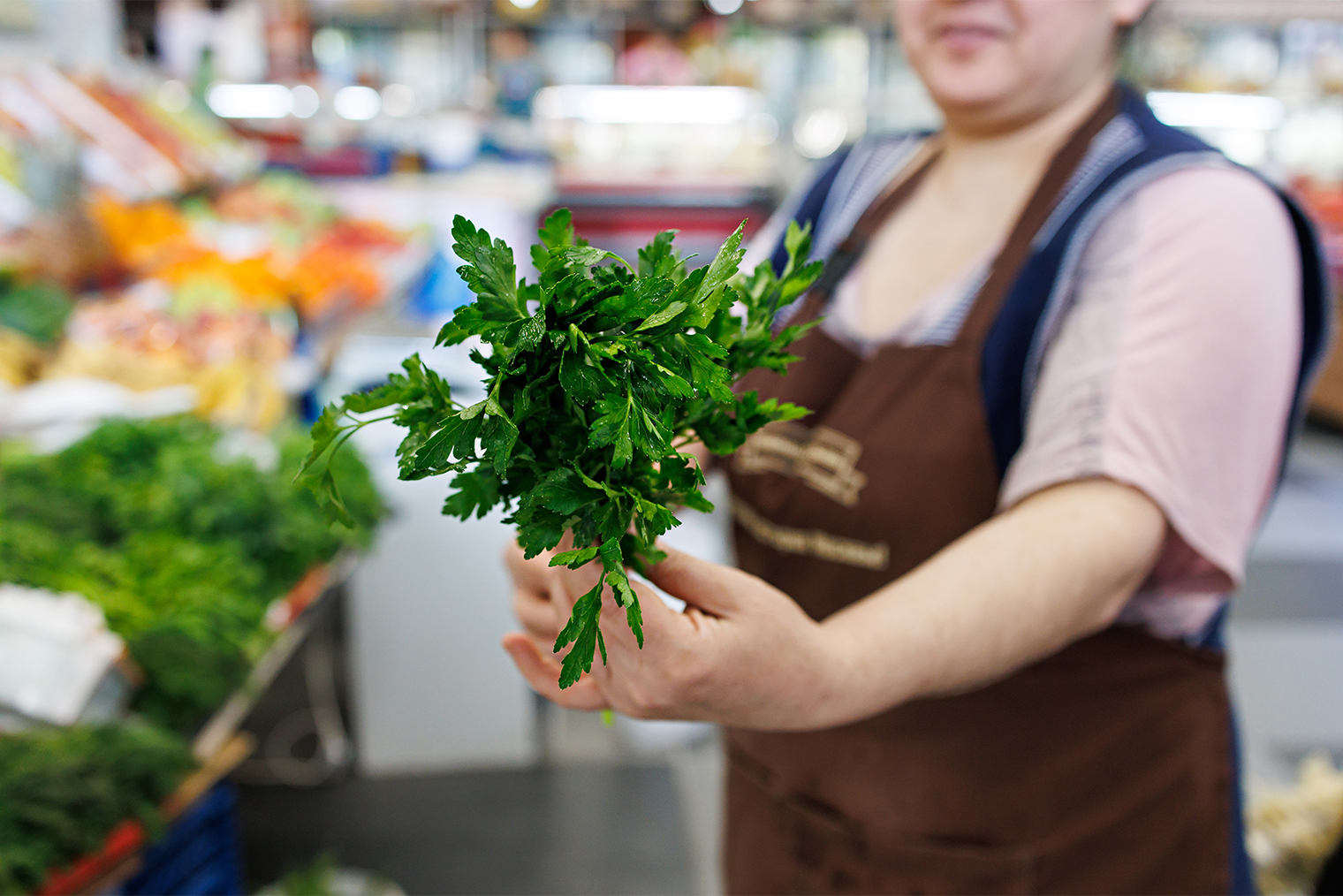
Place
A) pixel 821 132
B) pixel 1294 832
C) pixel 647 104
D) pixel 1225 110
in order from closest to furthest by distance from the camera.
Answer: pixel 1294 832 < pixel 1225 110 < pixel 821 132 < pixel 647 104

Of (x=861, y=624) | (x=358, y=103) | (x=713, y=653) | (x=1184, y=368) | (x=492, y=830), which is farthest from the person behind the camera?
(x=358, y=103)

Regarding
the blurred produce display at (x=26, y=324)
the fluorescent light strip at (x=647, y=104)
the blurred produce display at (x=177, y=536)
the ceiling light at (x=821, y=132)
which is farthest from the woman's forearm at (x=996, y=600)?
A: the fluorescent light strip at (x=647, y=104)

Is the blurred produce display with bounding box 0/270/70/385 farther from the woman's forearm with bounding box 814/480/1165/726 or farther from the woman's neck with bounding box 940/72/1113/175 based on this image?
the woman's forearm with bounding box 814/480/1165/726

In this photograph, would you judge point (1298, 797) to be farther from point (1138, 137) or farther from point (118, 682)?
point (118, 682)

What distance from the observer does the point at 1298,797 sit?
204cm

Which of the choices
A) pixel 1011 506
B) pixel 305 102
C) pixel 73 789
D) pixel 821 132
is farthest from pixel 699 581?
pixel 305 102

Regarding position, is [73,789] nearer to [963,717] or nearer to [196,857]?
[196,857]

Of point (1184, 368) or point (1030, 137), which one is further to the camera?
point (1030, 137)

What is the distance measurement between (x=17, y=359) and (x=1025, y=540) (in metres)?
2.84

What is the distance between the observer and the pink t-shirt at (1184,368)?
931 millimetres

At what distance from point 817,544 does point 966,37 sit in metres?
0.59

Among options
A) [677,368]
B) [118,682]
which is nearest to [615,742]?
[118,682]

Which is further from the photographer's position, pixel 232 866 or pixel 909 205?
pixel 232 866

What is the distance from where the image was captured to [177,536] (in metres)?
2.01
